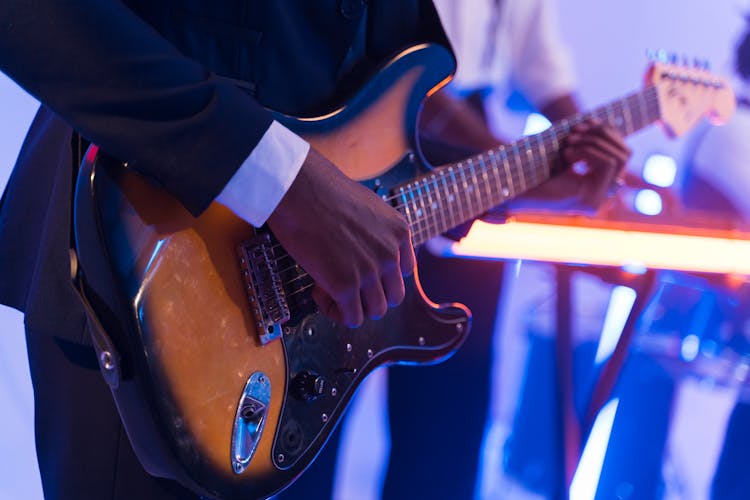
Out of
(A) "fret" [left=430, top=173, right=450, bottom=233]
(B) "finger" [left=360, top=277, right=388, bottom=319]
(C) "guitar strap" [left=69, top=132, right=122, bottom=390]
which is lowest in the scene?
(A) "fret" [left=430, top=173, right=450, bottom=233]

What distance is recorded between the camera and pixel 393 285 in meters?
0.66

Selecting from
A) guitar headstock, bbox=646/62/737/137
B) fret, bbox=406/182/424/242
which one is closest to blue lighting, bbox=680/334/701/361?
guitar headstock, bbox=646/62/737/137

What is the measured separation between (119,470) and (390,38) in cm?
63

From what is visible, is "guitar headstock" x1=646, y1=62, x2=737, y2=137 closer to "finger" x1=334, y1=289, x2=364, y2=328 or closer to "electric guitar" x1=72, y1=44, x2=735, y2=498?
"electric guitar" x1=72, y1=44, x2=735, y2=498

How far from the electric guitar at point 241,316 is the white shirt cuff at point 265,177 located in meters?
0.04

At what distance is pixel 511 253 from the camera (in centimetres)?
144

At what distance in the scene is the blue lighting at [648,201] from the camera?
183 centimetres

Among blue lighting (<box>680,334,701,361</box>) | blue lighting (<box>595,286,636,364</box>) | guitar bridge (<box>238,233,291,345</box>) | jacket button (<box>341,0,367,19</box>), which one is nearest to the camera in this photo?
guitar bridge (<box>238,233,291,345</box>)

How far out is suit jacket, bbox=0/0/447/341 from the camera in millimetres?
510

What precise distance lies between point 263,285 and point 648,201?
152cm

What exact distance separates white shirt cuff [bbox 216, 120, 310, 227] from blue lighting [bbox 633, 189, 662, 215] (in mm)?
1478

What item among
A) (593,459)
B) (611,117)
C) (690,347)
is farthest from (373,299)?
(690,347)

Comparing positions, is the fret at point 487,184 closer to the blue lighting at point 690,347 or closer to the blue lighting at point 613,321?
the blue lighting at point 613,321

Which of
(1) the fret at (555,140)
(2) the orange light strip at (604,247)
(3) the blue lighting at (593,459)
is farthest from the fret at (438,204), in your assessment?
(3) the blue lighting at (593,459)
